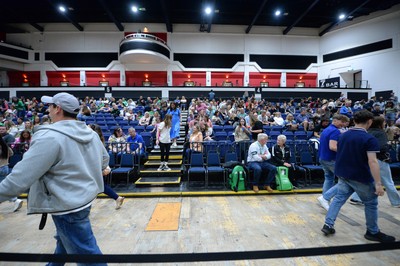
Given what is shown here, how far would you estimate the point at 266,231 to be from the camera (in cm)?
348

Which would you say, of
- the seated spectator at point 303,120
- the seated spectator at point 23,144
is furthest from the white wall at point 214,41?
the seated spectator at point 23,144

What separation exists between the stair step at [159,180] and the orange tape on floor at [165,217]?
1.10 m

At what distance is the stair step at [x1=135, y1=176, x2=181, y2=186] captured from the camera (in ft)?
19.1

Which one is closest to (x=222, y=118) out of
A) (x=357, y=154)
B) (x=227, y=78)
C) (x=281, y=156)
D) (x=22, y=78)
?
(x=281, y=156)

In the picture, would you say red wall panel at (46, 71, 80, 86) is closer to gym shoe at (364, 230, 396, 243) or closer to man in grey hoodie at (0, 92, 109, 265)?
man in grey hoodie at (0, 92, 109, 265)

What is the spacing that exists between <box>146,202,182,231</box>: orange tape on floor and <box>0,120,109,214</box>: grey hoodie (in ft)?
7.13

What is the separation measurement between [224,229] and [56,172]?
2.68 m

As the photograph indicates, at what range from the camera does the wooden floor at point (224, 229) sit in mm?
2990

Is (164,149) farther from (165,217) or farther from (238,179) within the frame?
(165,217)

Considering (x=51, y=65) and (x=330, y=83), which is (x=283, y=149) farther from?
(x=51, y=65)

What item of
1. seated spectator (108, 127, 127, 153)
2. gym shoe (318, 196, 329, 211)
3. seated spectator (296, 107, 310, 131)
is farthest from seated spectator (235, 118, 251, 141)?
seated spectator (296, 107, 310, 131)

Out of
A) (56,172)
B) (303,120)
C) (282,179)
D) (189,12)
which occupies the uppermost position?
(189,12)

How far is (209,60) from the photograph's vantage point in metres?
25.3

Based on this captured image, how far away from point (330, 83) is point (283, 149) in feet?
71.6
